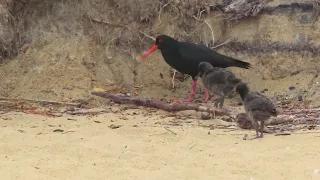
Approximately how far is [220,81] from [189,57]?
141cm

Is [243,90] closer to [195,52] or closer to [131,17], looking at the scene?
[195,52]

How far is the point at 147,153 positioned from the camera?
5539 mm

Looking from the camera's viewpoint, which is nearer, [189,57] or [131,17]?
[189,57]

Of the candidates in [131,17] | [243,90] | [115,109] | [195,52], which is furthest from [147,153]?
[131,17]

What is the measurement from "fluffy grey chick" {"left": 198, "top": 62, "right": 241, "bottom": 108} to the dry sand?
770 mm

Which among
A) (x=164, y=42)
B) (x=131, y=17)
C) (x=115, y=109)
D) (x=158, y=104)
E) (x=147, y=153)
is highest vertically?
(x=131, y=17)

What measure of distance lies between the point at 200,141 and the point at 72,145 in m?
1.32

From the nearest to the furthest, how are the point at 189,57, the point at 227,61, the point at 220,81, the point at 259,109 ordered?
the point at 259,109, the point at 220,81, the point at 227,61, the point at 189,57

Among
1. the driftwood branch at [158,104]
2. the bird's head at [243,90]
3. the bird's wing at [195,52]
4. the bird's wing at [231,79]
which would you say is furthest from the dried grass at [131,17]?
the bird's head at [243,90]

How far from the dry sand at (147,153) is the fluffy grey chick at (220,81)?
2.53 ft

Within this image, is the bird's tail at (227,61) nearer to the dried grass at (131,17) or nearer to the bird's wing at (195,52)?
the bird's wing at (195,52)

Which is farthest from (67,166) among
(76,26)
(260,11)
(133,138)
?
(260,11)

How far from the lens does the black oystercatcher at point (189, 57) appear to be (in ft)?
29.1

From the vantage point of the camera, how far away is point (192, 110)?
7.74 metres
